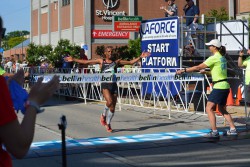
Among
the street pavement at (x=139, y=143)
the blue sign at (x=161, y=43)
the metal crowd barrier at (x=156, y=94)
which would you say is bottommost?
the street pavement at (x=139, y=143)

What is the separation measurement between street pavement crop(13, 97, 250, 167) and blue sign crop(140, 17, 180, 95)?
378cm

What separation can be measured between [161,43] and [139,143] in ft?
30.8

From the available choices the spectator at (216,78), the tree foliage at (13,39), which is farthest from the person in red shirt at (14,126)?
Result: the tree foliage at (13,39)

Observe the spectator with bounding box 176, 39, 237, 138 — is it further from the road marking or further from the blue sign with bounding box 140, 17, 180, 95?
the blue sign with bounding box 140, 17, 180, 95

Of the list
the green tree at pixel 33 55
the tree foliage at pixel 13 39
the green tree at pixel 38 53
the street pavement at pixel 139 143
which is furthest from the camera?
the tree foliage at pixel 13 39

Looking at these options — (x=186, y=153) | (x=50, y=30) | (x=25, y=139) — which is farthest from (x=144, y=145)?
(x=50, y=30)

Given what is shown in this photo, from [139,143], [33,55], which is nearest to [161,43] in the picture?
[139,143]

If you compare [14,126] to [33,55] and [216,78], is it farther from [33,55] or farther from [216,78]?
[33,55]

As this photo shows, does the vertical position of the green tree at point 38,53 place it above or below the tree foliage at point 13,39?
below

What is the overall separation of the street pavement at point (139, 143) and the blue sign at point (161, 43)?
3.78 m

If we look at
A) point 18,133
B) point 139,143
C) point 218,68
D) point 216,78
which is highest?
point 218,68

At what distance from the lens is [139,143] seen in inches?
384

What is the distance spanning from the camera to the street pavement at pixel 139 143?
26.3ft

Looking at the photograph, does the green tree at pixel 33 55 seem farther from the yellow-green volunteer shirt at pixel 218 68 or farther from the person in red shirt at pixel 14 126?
the person in red shirt at pixel 14 126
